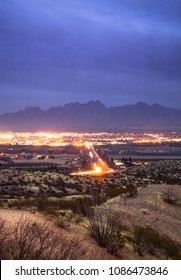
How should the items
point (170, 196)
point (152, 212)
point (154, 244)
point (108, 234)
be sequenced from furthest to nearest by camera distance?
point (170, 196)
point (152, 212)
point (154, 244)
point (108, 234)

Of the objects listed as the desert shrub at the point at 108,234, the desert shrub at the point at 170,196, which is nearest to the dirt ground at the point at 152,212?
the desert shrub at the point at 170,196

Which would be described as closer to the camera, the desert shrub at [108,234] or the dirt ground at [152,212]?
the desert shrub at [108,234]

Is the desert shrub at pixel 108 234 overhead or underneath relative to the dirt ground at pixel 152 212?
overhead

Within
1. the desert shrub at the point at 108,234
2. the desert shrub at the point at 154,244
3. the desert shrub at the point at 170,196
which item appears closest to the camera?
the desert shrub at the point at 108,234

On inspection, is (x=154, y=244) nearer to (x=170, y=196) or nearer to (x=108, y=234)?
(x=108, y=234)

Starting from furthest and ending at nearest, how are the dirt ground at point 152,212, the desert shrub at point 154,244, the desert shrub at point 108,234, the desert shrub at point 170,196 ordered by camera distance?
the desert shrub at point 170,196 < the dirt ground at point 152,212 < the desert shrub at point 154,244 < the desert shrub at point 108,234

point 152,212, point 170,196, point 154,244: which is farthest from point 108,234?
point 170,196

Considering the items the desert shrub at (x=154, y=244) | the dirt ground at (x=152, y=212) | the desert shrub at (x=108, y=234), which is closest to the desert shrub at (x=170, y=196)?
the dirt ground at (x=152, y=212)

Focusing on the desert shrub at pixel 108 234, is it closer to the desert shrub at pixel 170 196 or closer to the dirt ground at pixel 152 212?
the dirt ground at pixel 152 212

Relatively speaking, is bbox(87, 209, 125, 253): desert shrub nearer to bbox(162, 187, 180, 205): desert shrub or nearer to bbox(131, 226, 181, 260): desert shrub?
bbox(131, 226, 181, 260): desert shrub

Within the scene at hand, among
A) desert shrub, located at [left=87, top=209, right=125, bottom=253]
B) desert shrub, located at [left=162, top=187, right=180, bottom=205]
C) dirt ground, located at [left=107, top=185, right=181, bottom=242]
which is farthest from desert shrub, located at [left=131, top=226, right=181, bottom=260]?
desert shrub, located at [left=162, top=187, right=180, bottom=205]

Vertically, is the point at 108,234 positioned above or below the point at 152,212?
above
